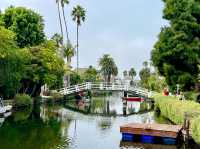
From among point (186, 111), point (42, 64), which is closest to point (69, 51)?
point (42, 64)

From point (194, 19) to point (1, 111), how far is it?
22.7m

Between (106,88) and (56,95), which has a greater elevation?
(106,88)

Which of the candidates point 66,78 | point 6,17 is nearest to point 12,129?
point 6,17

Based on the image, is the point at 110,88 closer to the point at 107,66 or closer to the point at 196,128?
the point at 196,128

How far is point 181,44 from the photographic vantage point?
173ft

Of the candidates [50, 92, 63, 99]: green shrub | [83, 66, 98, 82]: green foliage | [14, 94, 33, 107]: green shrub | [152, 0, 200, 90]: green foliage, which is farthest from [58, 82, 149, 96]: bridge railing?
[83, 66, 98, 82]: green foliage

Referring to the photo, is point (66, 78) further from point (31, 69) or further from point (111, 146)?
point (111, 146)

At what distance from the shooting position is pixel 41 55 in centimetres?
7331

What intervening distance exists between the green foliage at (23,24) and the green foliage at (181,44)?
30.3 m

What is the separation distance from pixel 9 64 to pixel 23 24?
809 inches

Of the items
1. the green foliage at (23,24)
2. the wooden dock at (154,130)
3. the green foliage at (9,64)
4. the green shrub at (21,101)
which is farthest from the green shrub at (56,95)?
the wooden dock at (154,130)

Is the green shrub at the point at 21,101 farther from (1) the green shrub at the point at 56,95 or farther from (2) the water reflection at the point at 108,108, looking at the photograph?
(1) the green shrub at the point at 56,95

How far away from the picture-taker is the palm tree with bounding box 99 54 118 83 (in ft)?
599

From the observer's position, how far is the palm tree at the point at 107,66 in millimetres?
182500
